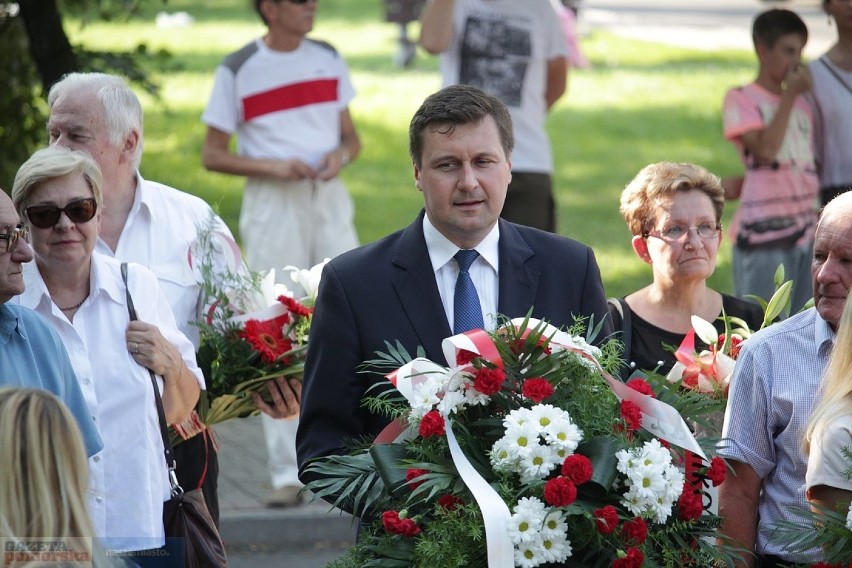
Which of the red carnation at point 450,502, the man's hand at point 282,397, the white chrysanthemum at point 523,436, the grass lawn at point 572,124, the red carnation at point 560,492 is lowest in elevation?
the grass lawn at point 572,124

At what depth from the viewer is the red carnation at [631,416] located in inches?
129

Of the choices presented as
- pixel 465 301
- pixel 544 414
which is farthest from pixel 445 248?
pixel 544 414

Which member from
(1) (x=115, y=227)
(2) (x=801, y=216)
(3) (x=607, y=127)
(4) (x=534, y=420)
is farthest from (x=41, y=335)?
(3) (x=607, y=127)

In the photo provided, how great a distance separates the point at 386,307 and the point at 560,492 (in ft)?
3.40

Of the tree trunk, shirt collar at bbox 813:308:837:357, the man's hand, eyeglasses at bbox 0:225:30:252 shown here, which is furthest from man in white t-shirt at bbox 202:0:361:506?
shirt collar at bbox 813:308:837:357

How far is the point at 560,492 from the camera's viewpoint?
3041 millimetres

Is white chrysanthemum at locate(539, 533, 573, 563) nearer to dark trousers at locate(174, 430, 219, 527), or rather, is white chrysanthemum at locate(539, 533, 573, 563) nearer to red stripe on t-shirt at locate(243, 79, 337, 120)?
dark trousers at locate(174, 430, 219, 527)

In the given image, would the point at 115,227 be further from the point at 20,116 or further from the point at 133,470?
the point at 20,116

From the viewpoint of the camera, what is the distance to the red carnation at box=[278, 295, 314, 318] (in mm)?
5074

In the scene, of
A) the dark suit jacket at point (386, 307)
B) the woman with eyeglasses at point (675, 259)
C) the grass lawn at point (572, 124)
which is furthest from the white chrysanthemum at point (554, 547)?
the grass lawn at point (572, 124)

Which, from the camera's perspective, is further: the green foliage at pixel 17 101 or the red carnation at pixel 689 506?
the green foliage at pixel 17 101

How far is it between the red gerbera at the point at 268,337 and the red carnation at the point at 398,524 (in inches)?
71.9

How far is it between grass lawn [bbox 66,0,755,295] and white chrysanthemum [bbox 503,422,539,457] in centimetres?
760

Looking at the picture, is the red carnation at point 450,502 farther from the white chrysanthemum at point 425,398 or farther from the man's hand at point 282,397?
the man's hand at point 282,397
